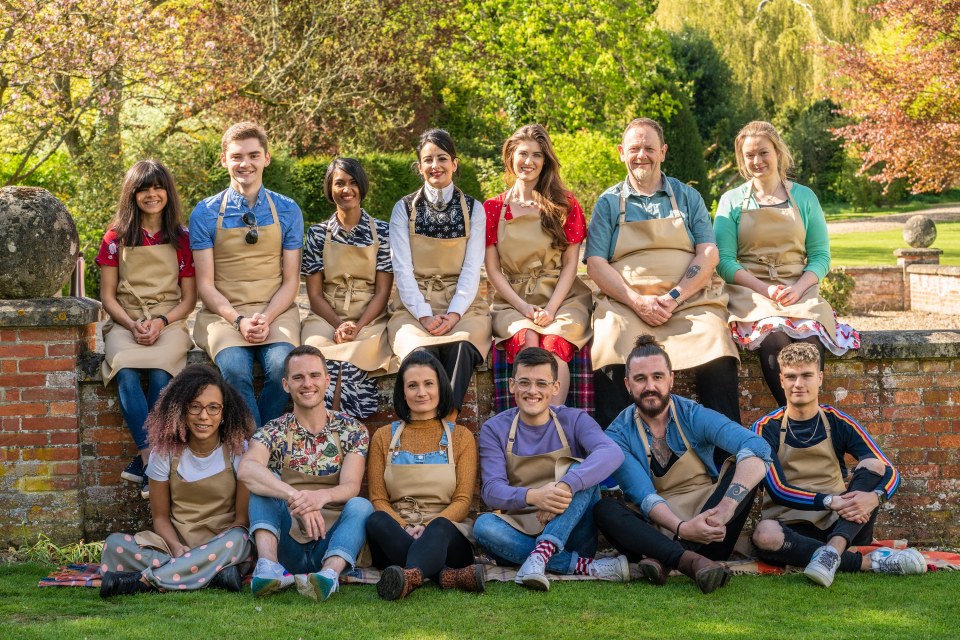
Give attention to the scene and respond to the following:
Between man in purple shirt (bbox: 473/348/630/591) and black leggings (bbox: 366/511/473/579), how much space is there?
Result: 0.13 m

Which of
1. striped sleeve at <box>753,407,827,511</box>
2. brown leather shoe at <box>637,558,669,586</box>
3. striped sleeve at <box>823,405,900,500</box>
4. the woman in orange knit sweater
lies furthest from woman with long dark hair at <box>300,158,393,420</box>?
striped sleeve at <box>823,405,900,500</box>

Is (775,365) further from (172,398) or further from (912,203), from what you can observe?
(912,203)

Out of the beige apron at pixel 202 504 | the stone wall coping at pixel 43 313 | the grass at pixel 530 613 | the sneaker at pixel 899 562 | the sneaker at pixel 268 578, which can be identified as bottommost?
the grass at pixel 530 613

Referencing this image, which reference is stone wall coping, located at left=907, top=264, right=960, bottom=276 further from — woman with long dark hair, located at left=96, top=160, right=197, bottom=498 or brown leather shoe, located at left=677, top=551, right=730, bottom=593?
woman with long dark hair, located at left=96, top=160, right=197, bottom=498

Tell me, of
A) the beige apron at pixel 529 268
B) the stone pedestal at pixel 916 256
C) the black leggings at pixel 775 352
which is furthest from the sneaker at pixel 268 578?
the stone pedestal at pixel 916 256

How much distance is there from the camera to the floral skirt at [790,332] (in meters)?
5.24

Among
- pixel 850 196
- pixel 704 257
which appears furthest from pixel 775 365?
pixel 850 196

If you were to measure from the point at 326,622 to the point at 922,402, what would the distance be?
3.45 m

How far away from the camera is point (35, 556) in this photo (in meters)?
5.12

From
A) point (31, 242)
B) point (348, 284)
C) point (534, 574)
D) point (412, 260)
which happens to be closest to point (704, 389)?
point (534, 574)

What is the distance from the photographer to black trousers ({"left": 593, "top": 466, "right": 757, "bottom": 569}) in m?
4.48

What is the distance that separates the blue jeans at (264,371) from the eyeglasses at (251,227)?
60 centimetres

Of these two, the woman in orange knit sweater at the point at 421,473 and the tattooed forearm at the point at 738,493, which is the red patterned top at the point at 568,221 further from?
the tattooed forearm at the point at 738,493

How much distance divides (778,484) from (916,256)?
12960 millimetres
